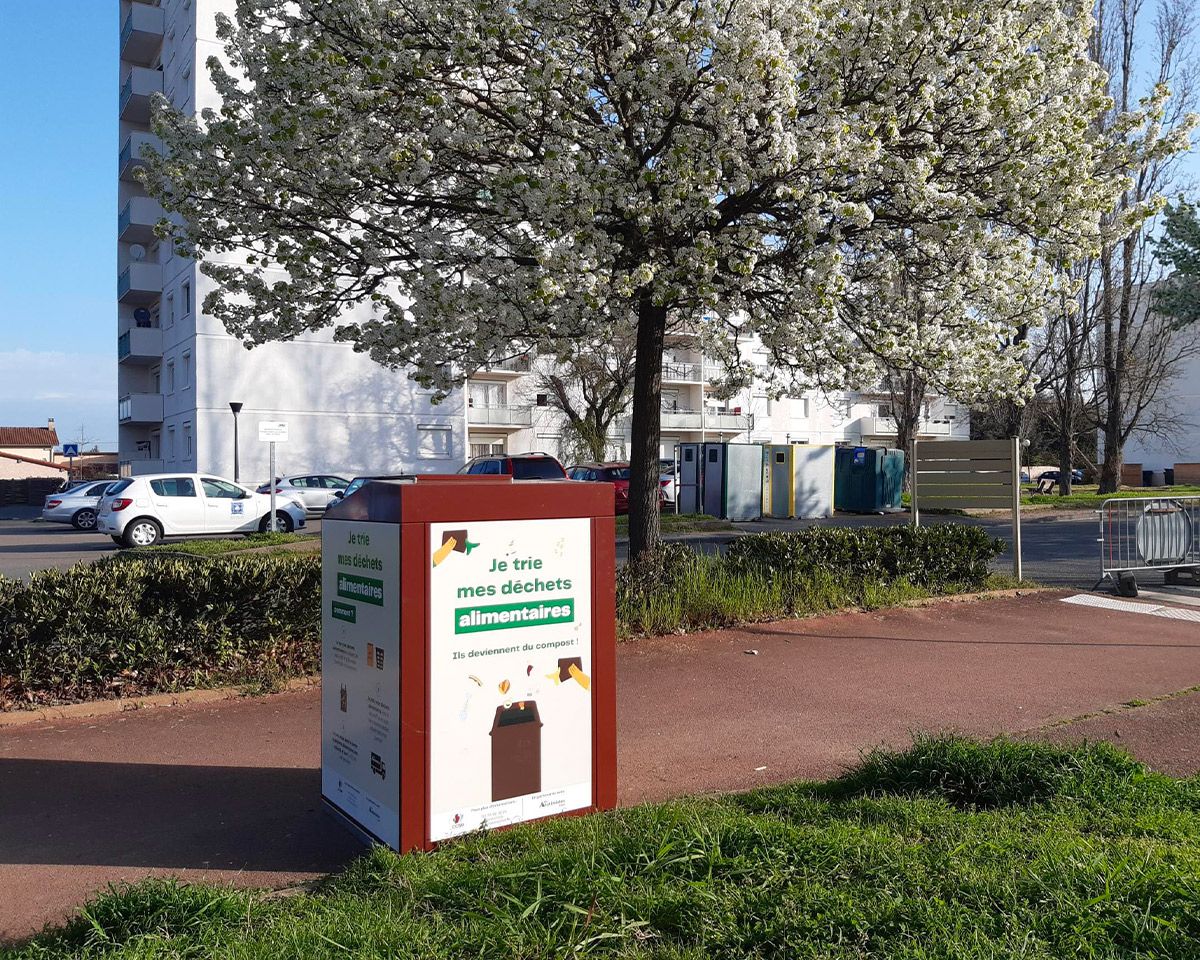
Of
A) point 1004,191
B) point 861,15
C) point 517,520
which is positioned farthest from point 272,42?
point 517,520

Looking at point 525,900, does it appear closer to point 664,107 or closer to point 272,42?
point 664,107

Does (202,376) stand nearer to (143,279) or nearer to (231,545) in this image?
(143,279)

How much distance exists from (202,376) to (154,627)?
104 ft

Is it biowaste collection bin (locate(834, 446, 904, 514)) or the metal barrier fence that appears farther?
biowaste collection bin (locate(834, 446, 904, 514))

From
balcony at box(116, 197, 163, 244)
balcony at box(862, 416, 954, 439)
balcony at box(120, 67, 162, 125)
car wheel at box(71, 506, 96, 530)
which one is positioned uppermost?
balcony at box(120, 67, 162, 125)

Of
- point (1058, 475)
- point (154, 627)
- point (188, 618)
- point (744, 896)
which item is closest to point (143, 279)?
point (188, 618)

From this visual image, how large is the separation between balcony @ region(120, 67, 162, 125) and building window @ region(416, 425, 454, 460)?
17.0 metres

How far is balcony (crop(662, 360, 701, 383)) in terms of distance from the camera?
2355 inches

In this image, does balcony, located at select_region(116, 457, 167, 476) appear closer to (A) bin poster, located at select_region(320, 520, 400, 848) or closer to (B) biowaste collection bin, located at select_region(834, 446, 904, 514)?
(B) biowaste collection bin, located at select_region(834, 446, 904, 514)

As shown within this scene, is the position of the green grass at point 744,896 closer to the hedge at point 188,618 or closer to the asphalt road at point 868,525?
the hedge at point 188,618

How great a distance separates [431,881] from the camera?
3742mm

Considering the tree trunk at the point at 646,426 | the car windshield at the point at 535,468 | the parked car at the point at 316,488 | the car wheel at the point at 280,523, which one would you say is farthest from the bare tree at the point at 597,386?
the tree trunk at the point at 646,426

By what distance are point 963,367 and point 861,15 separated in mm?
3610

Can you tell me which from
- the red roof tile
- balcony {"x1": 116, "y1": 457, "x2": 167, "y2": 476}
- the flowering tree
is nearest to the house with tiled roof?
the red roof tile
